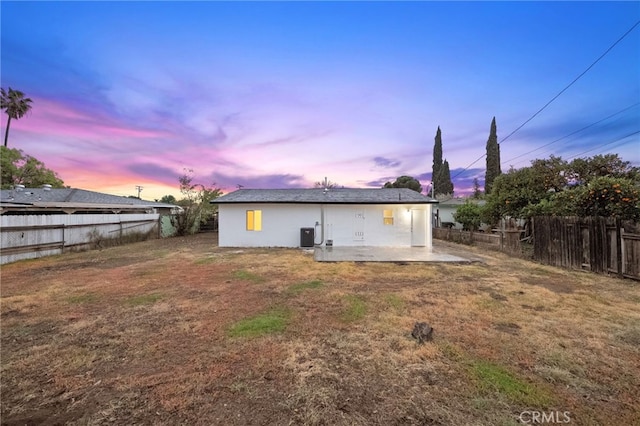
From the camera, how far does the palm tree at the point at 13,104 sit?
27.6 m

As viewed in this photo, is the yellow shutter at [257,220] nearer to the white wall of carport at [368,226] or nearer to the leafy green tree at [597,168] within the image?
the white wall of carport at [368,226]

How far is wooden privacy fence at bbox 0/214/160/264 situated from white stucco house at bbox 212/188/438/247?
553cm

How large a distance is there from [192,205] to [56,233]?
9.93 metres

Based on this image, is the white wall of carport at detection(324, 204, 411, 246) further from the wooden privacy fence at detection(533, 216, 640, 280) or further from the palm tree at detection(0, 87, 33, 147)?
the palm tree at detection(0, 87, 33, 147)

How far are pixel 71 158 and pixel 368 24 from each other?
18620mm

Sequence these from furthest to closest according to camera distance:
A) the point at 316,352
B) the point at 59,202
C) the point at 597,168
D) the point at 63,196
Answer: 1. the point at 63,196
2. the point at 59,202
3. the point at 597,168
4. the point at 316,352

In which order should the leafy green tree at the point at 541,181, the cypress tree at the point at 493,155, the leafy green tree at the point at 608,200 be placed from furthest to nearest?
the cypress tree at the point at 493,155 → the leafy green tree at the point at 541,181 → the leafy green tree at the point at 608,200

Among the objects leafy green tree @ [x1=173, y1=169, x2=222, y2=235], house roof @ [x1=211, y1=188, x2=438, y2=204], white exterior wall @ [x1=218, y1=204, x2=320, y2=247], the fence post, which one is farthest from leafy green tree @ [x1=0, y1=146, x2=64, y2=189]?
the fence post

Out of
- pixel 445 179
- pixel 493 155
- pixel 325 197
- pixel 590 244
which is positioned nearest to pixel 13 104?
pixel 325 197

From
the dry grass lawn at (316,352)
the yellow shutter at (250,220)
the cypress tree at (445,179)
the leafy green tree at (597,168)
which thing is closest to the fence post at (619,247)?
the dry grass lawn at (316,352)

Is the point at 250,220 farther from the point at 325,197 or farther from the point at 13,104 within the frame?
the point at 13,104

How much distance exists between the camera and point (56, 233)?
10.6m

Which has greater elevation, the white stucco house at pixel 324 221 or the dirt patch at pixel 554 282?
the white stucco house at pixel 324 221

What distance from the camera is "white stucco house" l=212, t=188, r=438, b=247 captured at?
1345 cm
